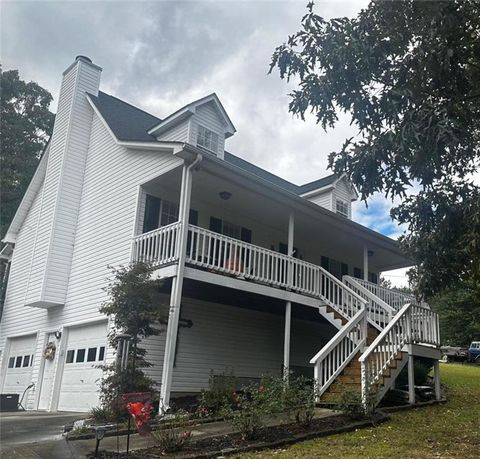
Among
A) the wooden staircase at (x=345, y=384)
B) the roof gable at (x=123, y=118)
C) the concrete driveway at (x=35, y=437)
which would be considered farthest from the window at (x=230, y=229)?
the concrete driveway at (x=35, y=437)

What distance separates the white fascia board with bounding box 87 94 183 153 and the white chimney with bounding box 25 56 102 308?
0.78 metres

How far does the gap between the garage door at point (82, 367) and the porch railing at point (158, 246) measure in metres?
2.51

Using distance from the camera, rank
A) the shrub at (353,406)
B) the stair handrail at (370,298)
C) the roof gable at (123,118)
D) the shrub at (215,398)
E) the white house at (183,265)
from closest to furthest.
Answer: the shrub at (353,406) < the shrub at (215,398) < the white house at (183,265) < the stair handrail at (370,298) < the roof gable at (123,118)

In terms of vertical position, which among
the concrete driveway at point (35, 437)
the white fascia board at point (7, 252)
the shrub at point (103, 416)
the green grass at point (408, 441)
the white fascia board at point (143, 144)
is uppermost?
the white fascia board at point (143, 144)

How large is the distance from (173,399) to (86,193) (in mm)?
7587

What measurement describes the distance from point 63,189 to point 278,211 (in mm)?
7001

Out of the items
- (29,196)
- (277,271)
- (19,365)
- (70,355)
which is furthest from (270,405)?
(29,196)

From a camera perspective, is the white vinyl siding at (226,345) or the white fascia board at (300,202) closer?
the white fascia board at (300,202)

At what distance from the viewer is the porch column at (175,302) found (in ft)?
34.2

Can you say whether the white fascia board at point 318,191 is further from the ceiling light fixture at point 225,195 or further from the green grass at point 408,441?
the green grass at point 408,441

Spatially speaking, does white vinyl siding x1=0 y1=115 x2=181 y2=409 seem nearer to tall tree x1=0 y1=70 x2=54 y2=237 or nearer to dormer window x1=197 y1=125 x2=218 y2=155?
dormer window x1=197 y1=125 x2=218 y2=155

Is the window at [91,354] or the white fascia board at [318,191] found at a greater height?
the white fascia board at [318,191]

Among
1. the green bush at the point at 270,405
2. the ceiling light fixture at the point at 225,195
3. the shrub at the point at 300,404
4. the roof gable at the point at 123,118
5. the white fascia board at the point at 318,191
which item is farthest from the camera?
the white fascia board at the point at 318,191

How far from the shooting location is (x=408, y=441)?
24.4 feet
